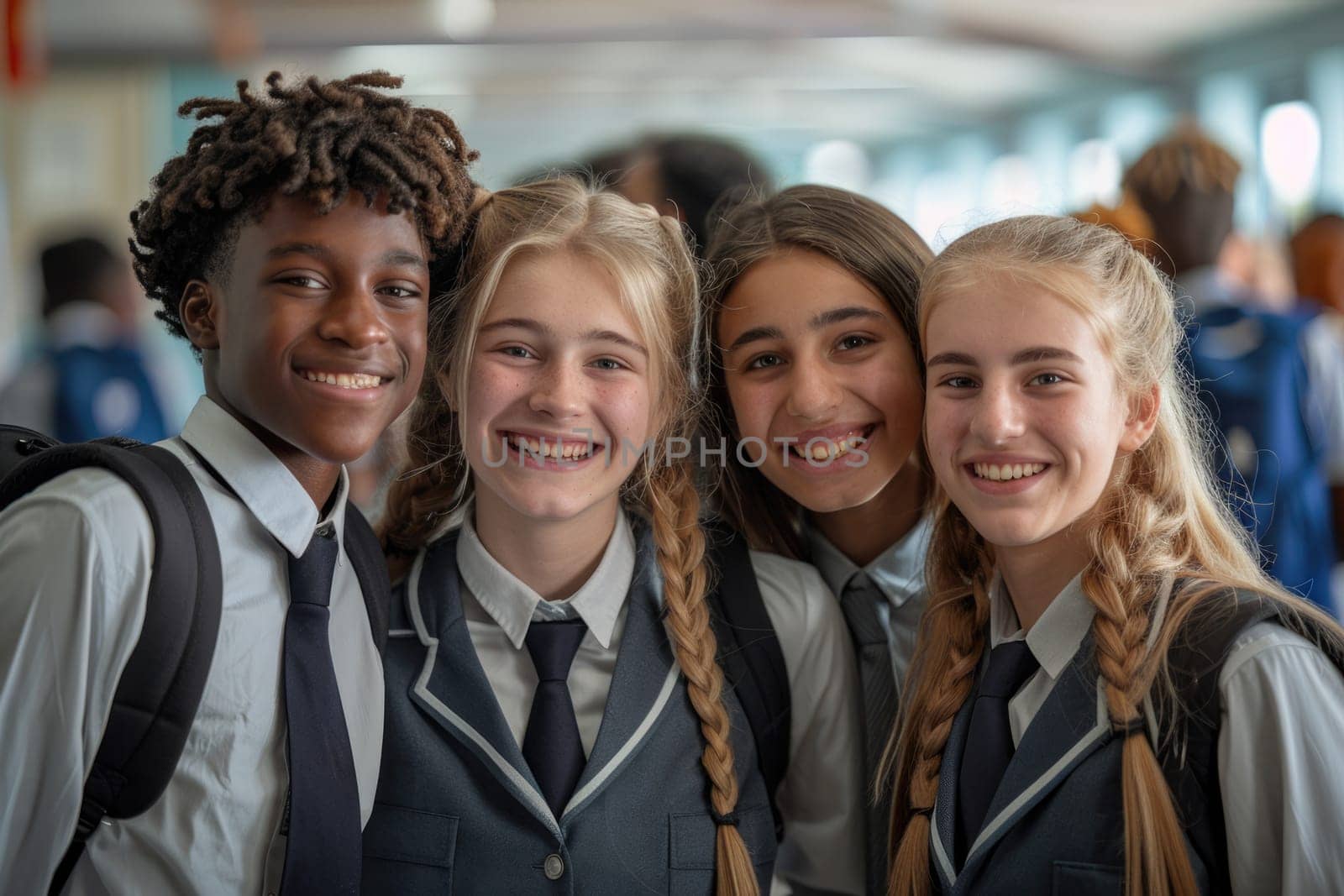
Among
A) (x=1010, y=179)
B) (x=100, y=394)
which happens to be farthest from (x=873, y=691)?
(x=1010, y=179)

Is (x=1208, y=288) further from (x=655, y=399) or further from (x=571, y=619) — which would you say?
(x=571, y=619)

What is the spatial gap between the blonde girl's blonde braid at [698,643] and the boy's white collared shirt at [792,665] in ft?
0.23

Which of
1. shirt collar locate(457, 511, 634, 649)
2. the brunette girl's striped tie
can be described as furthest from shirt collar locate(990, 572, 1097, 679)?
shirt collar locate(457, 511, 634, 649)

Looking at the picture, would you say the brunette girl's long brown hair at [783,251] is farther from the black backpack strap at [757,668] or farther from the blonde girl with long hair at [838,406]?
the black backpack strap at [757,668]

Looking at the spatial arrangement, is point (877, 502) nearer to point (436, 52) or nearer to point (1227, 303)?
point (1227, 303)

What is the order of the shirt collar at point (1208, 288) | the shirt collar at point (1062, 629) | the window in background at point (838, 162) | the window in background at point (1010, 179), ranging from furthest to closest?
the window in background at point (838, 162) → the window in background at point (1010, 179) → the shirt collar at point (1208, 288) → the shirt collar at point (1062, 629)

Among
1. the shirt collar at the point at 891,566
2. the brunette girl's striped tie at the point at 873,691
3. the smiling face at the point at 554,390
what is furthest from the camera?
the shirt collar at the point at 891,566

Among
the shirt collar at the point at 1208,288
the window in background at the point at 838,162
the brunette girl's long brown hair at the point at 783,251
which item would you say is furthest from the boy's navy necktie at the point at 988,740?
the window in background at the point at 838,162

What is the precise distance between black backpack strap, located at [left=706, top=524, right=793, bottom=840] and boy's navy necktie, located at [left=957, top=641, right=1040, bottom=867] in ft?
0.87

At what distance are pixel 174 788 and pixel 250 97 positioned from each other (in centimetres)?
75

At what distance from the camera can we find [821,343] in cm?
171

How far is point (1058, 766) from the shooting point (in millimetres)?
1324

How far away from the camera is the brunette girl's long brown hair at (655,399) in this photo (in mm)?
1544

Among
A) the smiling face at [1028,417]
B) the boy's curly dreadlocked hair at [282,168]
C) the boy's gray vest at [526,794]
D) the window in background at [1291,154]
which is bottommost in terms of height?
the boy's gray vest at [526,794]
